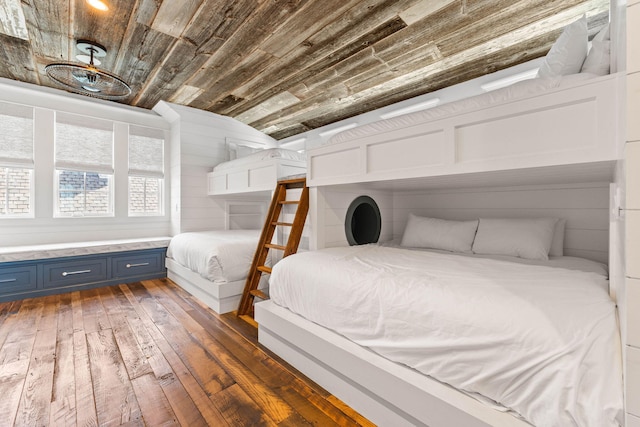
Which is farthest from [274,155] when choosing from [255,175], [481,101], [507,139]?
[507,139]

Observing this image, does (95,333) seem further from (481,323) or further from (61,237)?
(481,323)

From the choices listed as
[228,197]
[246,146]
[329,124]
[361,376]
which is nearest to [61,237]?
[228,197]

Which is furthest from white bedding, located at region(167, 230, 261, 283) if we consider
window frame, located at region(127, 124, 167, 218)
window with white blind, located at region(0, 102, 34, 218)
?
window with white blind, located at region(0, 102, 34, 218)

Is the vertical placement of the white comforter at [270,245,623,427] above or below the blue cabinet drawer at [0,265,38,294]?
above

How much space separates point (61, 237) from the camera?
3.67 meters

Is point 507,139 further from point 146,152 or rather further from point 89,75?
point 146,152

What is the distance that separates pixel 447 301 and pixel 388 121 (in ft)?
4.00

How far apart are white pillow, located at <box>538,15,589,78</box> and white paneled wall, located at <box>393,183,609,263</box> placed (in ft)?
3.41

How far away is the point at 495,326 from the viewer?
38.9 inches

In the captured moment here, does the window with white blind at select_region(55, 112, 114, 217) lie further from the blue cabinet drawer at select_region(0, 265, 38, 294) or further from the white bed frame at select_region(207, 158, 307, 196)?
the white bed frame at select_region(207, 158, 307, 196)

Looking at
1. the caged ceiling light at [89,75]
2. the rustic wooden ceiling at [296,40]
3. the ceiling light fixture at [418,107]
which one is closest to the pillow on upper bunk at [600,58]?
the rustic wooden ceiling at [296,40]

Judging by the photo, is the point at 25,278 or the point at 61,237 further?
the point at 61,237

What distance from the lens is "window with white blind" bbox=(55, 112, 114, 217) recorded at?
145 inches

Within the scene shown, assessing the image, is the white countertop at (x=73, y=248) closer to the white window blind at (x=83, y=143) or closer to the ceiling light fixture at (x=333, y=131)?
the white window blind at (x=83, y=143)
